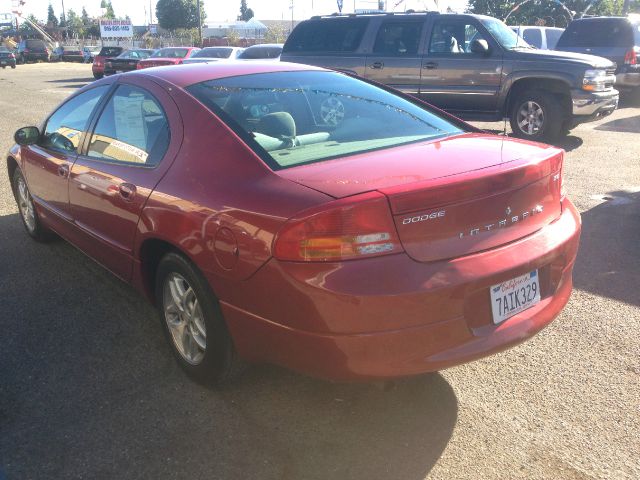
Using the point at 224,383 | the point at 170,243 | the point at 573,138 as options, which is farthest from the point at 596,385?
the point at 573,138

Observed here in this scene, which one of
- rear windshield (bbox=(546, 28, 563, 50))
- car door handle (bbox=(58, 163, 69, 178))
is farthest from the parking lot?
rear windshield (bbox=(546, 28, 563, 50))

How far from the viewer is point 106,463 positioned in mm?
2684

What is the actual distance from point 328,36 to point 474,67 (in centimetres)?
270

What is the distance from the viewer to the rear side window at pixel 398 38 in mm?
10727

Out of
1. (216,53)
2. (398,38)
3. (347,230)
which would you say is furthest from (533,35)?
(347,230)

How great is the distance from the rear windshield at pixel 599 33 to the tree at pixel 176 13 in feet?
240

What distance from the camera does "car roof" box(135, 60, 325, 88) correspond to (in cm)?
354

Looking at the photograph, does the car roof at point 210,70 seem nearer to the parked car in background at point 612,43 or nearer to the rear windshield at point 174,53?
the parked car in background at point 612,43

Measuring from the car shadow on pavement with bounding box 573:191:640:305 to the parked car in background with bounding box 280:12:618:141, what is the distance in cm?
350

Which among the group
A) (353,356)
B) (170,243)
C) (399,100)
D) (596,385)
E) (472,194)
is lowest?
(596,385)

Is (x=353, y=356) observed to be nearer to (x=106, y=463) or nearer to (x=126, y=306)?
(x=106, y=463)

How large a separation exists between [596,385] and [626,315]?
958 millimetres

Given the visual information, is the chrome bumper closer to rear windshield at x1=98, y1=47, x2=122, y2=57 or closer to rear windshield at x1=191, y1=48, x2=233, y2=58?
rear windshield at x1=191, y1=48, x2=233, y2=58

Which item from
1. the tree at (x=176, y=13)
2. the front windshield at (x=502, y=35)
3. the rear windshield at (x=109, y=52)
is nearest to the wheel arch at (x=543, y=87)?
the front windshield at (x=502, y=35)
